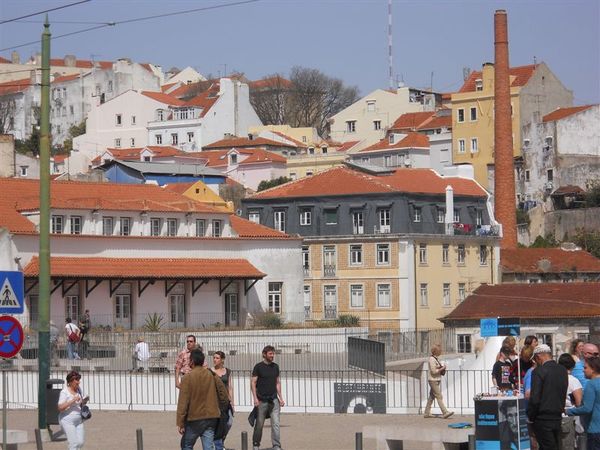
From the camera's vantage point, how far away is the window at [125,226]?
58819mm

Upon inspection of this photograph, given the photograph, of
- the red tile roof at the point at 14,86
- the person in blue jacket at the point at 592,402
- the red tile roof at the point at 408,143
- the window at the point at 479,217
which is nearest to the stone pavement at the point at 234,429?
the person in blue jacket at the point at 592,402

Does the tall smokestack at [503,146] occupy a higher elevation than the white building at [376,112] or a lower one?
lower

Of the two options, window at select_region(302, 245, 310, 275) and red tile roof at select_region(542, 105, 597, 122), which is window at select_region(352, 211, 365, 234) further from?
red tile roof at select_region(542, 105, 597, 122)

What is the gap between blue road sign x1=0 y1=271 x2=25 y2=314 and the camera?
2078cm

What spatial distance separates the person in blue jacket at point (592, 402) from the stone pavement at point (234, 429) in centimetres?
603

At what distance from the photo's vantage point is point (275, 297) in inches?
2527

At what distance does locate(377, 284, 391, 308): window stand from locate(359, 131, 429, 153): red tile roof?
129 feet

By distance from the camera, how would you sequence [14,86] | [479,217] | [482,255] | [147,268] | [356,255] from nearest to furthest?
[147,268] → [356,255] → [482,255] → [479,217] → [14,86]

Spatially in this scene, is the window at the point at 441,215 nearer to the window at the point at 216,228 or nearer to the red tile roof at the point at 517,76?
the window at the point at 216,228

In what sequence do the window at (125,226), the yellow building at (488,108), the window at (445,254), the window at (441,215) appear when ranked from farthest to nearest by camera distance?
the yellow building at (488,108) → the window at (441,215) → the window at (445,254) → the window at (125,226)

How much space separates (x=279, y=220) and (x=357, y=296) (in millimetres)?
7066

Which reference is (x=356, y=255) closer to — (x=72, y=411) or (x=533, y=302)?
(x=533, y=302)

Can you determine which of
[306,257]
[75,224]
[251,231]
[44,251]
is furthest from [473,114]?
[44,251]

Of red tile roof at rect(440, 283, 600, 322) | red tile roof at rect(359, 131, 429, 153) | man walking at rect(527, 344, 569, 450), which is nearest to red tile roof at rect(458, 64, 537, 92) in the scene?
red tile roof at rect(359, 131, 429, 153)
